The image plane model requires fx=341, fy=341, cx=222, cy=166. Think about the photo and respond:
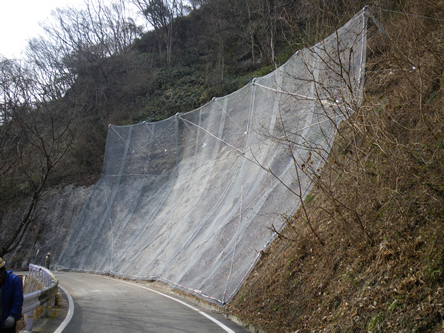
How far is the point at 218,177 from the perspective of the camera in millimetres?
14148

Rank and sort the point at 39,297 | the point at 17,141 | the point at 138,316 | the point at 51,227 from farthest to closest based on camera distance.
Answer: the point at 51,227, the point at 17,141, the point at 138,316, the point at 39,297

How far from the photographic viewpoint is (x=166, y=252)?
13.5 metres

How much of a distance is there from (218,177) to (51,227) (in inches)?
547

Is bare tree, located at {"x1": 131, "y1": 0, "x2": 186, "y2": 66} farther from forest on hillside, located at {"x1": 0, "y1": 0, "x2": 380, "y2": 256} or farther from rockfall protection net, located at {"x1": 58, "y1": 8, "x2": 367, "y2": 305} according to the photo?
rockfall protection net, located at {"x1": 58, "y1": 8, "x2": 367, "y2": 305}

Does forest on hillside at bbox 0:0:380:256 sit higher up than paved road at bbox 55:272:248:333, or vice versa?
forest on hillside at bbox 0:0:380:256

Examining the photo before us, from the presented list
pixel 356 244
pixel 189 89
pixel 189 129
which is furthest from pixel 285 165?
pixel 189 89

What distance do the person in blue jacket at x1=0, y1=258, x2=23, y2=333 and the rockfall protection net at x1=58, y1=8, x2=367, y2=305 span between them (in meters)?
4.44

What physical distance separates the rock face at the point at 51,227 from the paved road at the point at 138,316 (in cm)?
1230

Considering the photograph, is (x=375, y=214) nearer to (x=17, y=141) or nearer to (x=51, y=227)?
(x=17, y=141)

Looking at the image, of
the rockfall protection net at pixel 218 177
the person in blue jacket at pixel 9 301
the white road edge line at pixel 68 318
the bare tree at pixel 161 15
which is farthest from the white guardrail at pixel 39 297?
the bare tree at pixel 161 15

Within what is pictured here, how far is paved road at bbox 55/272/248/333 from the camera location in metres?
5.94

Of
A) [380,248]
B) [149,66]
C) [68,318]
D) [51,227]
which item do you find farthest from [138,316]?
[149,66]

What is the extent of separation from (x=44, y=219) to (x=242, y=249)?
18348 millimetres

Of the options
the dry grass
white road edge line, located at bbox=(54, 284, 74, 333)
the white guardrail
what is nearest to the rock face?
the white guardrail
